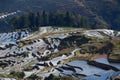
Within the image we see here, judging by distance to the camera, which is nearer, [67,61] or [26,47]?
[67,61]

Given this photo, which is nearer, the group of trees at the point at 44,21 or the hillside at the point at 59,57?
the hillside at the point at 59,57

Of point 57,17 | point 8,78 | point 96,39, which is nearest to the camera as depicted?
point 8,78

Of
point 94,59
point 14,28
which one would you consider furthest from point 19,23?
point 94,59

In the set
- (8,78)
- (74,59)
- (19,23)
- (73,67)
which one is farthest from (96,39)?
(19,23)

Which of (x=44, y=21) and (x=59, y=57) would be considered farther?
(x=44, y=21)

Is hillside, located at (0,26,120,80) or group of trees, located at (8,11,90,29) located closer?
hillside, located at (0,26,120,80)

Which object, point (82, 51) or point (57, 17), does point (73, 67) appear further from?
point (57, 17)

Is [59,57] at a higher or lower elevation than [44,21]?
higher

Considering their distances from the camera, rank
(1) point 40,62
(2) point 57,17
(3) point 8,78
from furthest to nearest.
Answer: (2) point 57,17
(1) point 40,62
(3) point 8,78
